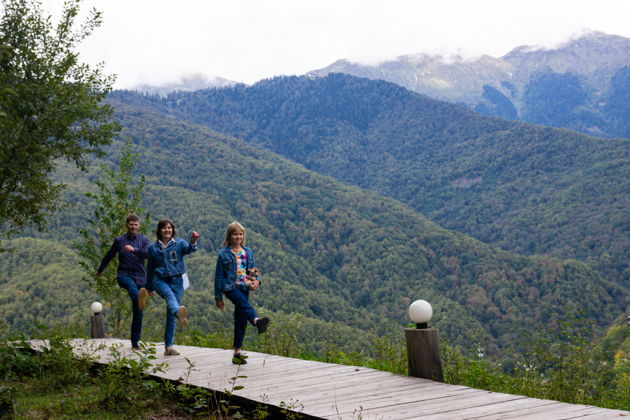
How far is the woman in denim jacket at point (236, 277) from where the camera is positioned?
19.5 feet

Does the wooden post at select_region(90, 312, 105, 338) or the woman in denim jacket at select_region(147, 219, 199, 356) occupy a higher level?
the woman in denim jacket at select_region(147, 219, 199, 356)

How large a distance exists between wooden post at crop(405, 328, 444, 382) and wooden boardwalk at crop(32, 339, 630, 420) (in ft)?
0.35

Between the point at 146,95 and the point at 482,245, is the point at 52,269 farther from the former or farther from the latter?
the point at 146,95

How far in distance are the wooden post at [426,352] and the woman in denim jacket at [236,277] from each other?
1715 mm

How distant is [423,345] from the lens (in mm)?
4891

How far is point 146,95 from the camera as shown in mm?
186875

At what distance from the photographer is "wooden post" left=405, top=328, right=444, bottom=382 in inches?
191

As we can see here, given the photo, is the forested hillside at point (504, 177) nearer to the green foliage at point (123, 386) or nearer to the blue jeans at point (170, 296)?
the blue jeans at point (170, 296)

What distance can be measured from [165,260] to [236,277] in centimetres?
120

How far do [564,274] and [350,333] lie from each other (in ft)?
144

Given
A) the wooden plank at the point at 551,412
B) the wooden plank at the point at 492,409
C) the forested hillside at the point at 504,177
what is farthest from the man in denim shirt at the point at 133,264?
the forested hillside at the point at 504,177

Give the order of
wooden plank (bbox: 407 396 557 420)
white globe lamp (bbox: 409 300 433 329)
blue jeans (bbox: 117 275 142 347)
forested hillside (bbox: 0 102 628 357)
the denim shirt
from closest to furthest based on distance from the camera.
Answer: wooden plank (bbox: 407 396 557 420)
white globe lamp (bbox: 409 300 433 329)
the denim shirt
blue jeans (bbox: 117 275 142 347)
forested hillside (bbox: 0 102 628 357)

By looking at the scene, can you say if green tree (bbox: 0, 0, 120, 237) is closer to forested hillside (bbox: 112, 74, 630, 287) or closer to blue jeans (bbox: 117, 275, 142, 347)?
blue jeans (bbox: 117, 275, 142, 347)

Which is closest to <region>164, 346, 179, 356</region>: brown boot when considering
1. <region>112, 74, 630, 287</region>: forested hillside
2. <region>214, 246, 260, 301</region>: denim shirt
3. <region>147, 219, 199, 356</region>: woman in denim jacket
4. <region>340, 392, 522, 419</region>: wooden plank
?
<region>147, 219, 199, 356</region>: woman in denim jacket
